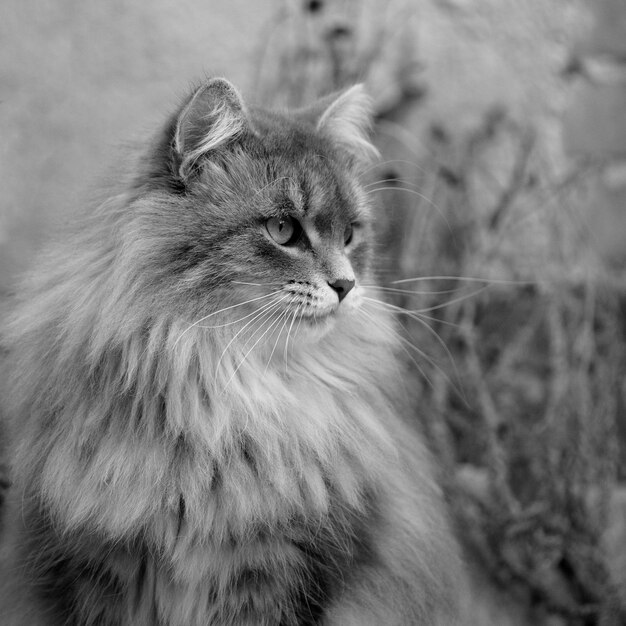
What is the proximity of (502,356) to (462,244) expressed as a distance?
56cm

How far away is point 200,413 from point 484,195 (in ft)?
7.21

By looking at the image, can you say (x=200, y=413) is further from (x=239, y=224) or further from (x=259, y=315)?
(x=239, y=224)

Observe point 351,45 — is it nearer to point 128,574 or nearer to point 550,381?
point 550,381

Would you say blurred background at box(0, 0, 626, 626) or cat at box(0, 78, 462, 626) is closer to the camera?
cat at box(0, 78, 462, 626)

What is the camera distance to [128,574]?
67.2 inches

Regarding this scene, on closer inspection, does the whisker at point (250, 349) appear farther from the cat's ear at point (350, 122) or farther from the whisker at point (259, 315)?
the cat's ear at point (350, 122)

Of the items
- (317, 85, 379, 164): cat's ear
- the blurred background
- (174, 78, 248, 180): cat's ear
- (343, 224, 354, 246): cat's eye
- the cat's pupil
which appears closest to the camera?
(174, 78, 248, 180): cat's ear

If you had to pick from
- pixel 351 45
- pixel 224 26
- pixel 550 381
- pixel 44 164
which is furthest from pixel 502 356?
pixel 44 164

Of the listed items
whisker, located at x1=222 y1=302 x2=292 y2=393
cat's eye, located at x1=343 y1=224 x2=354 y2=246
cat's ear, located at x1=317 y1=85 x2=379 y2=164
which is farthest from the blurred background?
whisker, located at x1=222 y1=302 x2=292 y2=393

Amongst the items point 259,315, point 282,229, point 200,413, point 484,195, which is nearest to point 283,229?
point 282,229

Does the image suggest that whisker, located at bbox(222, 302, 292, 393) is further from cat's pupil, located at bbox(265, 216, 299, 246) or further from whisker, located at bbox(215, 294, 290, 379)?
cat's pupil, located at bbox(265, 216, 299, 246)

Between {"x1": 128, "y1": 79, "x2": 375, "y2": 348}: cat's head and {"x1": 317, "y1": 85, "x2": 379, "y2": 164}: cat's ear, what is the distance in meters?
0.27

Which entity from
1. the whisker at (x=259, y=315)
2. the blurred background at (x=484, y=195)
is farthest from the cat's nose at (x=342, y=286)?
the blurred background at (x=484, y=195)

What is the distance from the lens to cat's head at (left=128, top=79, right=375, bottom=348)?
172 cm
